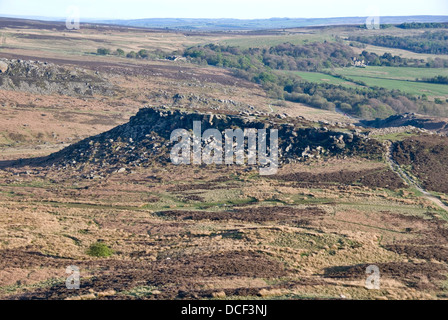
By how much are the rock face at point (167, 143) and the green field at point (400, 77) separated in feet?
279

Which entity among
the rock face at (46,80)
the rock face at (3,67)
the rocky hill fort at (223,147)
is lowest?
the rocky hill fort at (223,147)

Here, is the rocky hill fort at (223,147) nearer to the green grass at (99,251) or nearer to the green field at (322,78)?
the green grass at (99,251)

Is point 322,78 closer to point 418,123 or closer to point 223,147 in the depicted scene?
point 418,123

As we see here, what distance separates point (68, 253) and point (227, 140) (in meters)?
30.6

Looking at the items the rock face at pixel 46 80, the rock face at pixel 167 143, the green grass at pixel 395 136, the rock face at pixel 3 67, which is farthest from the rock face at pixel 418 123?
the rock face at pixel 3 67

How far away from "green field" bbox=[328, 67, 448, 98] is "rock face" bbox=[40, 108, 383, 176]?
8490cm

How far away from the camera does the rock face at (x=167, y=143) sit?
57250mm

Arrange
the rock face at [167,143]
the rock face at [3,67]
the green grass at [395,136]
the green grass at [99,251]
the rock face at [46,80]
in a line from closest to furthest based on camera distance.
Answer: the green grass at [99,251] < the rock face at [167,143] < the green grass at [395,136] < the rock face at [46,80] < the rock face at [3,67]

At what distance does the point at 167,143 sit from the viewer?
6000 centimetres

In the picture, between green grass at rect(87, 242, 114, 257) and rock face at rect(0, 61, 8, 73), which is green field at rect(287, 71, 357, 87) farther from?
green grass at rect(87, 242, 114, 257)

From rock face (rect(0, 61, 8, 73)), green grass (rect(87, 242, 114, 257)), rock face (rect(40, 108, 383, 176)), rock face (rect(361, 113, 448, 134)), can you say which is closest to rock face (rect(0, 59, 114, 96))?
rock face (rect(0, 61, 8, 73))

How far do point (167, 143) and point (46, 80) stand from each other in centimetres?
5940

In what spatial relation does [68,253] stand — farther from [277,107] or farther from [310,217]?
[277,107]

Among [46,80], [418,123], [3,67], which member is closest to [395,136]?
[418,123]
